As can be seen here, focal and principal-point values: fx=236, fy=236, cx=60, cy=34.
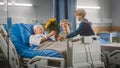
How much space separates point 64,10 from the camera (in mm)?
6703

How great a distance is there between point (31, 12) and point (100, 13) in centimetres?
279

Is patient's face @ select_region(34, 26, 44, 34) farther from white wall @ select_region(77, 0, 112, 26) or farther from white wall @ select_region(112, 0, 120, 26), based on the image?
white wall @ select_region(112, 0, 120, 26)

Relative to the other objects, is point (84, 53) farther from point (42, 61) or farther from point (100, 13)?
point (100, 13)

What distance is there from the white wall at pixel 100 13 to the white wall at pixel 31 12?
1297 mm

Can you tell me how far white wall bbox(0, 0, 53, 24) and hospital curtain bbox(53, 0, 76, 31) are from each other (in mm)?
229

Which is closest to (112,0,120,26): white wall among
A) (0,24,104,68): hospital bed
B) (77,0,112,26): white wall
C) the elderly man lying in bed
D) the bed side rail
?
(77,0,112,26): white wall

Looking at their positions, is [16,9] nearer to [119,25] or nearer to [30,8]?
[30,8]

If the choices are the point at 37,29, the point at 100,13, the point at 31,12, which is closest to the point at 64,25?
the point at 37,29

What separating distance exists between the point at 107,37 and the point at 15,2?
3.09 metres

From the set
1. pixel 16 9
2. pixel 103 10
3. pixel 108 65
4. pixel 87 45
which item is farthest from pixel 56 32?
pixel 103 10

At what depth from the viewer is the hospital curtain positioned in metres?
6.56

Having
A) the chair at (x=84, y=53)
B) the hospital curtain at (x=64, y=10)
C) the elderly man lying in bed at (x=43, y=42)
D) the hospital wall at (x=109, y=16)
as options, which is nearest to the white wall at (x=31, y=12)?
the hospital curtain at (x=64, y=10)

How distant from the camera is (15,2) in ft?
20.1

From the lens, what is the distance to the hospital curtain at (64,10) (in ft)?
21.5
